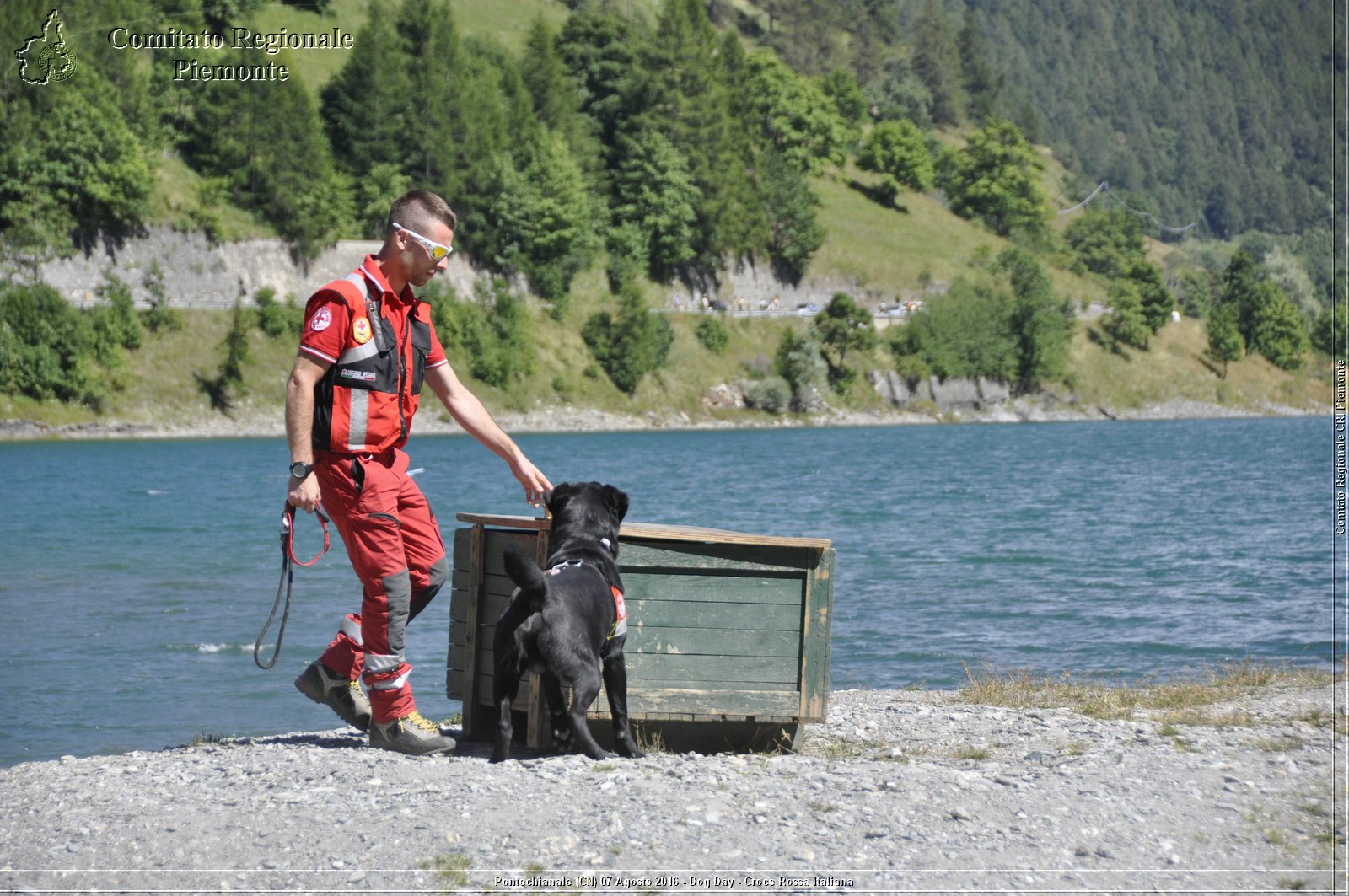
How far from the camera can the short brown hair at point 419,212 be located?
7781 mm

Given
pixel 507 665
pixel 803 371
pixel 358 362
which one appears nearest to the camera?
pixel 507 665

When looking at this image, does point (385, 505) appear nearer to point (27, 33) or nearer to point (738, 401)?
point (27, 33)

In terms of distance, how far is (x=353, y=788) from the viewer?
7.18 metres

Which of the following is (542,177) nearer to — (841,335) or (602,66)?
(602,66)

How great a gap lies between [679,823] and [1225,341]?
13768cm

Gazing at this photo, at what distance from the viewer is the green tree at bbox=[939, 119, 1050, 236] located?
15225 cm

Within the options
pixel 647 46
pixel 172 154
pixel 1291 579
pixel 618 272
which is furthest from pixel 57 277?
pixel 1291 579

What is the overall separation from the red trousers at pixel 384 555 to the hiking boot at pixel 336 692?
0.52 feet

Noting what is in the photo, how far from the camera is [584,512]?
796cm

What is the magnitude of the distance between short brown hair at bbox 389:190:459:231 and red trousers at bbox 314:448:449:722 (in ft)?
4.26

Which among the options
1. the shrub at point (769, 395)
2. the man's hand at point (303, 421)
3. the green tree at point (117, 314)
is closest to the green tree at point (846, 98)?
the shrub at point (769, 395)

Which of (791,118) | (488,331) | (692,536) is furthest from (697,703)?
(791,118)

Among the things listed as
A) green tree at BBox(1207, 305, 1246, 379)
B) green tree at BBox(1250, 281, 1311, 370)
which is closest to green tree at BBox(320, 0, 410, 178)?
green tree at BBox(1207, 305, 1246, 379)

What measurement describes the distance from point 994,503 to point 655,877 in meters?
37.0
